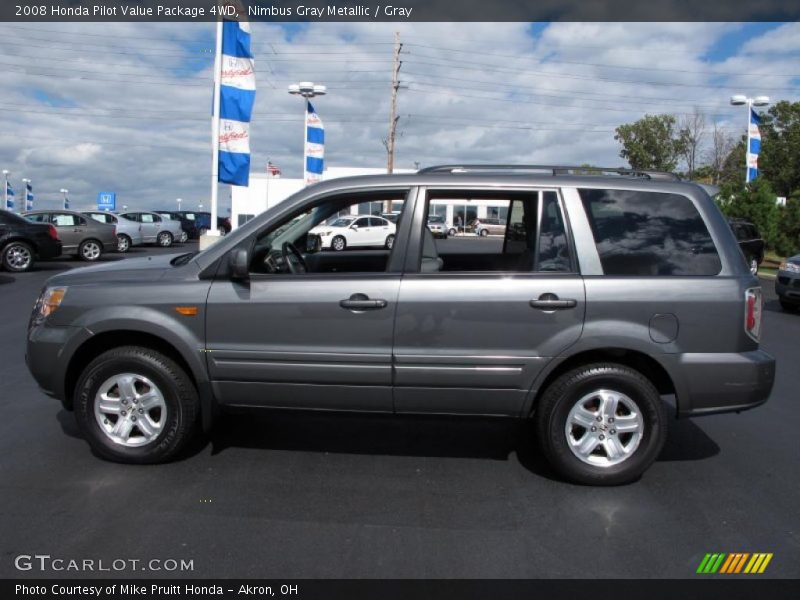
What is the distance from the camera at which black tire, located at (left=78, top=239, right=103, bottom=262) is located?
20.9m

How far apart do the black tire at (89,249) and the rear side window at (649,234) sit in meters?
19.7

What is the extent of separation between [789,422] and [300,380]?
4.22m

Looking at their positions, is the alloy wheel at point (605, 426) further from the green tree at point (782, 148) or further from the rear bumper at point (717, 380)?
the green tree at point (782, 148)

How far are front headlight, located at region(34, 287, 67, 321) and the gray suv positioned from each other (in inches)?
0.4

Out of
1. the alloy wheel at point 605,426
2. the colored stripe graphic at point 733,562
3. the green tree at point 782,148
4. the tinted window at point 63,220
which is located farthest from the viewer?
the green tree at point 782,148

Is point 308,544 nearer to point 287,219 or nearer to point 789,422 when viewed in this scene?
point 287,219

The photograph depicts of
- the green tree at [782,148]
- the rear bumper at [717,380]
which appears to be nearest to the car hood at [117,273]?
the rear bumper at [717,380]

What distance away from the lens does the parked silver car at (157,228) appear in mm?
30016

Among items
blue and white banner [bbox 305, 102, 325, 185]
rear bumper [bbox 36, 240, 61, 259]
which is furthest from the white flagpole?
blue and white banner [bbox 305, 102, 325, 185]

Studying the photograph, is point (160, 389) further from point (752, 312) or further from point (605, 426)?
point (752, 312)

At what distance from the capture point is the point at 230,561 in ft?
10.9

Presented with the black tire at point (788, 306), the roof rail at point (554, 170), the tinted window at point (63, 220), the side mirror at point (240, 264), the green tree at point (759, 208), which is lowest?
the black tire at point (788, 306)
